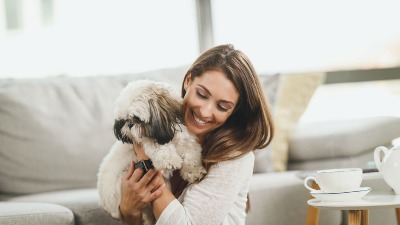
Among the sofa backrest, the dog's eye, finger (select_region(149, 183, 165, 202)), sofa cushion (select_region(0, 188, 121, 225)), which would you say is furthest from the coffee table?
the sofa backrest

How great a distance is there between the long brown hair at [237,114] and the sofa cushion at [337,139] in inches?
38.0

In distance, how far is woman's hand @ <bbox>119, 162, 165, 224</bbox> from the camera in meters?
1.79

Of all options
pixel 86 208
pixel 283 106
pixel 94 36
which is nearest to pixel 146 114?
pixel 86 208

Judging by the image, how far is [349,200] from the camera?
170cm

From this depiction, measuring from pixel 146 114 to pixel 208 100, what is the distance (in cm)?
25

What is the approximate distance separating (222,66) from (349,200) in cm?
60

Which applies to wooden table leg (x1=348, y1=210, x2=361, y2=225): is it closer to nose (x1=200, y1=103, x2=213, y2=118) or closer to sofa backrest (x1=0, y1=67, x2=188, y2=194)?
nose (x1=200, y1=103, x2=213, y2=118)

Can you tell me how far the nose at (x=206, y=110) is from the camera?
1.79 metres

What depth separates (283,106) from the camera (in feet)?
9.76

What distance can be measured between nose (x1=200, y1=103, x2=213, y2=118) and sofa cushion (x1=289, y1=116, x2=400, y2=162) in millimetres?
1227

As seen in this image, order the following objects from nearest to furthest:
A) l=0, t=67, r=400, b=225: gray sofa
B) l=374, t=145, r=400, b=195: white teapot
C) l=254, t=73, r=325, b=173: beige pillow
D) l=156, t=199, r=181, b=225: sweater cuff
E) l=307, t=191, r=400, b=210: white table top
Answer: l=307, t=191, r=400, b=210: white table top
l=156, t=199, r=181, b=225: sweater cuff
l=374, t=145, r=400, b=195: white teapot
l=0, t=67, r=400, b=225: gray sofa
l=254, t=73, r=325, b=173: beige pillow

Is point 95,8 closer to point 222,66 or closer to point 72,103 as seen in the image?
point 72,103

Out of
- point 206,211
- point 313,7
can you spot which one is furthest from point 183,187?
point 313,7

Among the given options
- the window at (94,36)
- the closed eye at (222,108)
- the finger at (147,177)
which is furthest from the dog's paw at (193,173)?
the window at (94,36)
